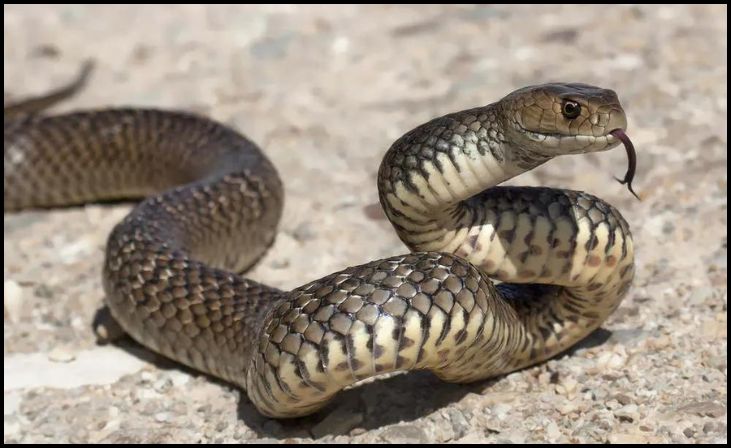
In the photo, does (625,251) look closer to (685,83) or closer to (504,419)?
(504,419)

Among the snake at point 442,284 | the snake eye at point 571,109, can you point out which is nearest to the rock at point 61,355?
the snake at point 442,284

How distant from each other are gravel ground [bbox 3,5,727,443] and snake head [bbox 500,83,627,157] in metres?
1.05

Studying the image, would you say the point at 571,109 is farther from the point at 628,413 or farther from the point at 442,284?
the point at 628,413

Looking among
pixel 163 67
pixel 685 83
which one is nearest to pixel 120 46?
pixel 163 67

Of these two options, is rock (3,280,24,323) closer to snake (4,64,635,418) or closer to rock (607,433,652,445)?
snake (4,64,635,418)

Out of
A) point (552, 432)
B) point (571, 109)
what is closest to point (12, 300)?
point (552, 432)

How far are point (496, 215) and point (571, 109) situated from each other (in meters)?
0.58

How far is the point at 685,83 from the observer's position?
23.9ft

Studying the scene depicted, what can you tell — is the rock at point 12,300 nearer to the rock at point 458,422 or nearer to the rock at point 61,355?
the rock at point 61,355

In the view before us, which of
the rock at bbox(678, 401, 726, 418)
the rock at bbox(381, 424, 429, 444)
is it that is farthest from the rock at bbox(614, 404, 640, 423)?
the rock at bbox(381, 424, 429, 444)

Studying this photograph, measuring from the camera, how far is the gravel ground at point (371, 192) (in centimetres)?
427

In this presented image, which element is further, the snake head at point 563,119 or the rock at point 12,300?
the rock at point 12,300

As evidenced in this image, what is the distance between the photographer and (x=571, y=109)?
360 centimetres

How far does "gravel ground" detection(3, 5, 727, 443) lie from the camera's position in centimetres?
427
